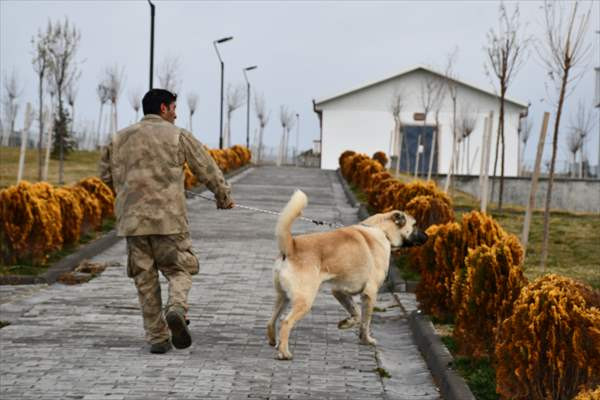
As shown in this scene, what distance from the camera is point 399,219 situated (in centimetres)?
905

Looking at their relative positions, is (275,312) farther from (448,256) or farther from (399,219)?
(448,256)

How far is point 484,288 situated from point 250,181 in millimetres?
29574

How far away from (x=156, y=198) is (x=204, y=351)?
4.44ft

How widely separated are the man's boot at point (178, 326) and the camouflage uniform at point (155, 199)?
124mm

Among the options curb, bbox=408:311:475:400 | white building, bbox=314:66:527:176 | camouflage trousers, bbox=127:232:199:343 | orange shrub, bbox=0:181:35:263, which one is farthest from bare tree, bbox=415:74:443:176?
camouflage trousers, bbox=127:232:199:343

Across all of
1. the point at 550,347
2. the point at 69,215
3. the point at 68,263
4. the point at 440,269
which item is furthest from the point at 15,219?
the point at 550,347

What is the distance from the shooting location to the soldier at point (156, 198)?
7953 mm

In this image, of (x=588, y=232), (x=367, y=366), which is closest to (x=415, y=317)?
(x=367, y=366)

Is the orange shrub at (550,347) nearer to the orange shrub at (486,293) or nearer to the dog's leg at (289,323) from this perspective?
the orange shrub at (486,293)

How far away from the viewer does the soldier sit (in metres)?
7.95

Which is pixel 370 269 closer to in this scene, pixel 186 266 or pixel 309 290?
pixel 309 290

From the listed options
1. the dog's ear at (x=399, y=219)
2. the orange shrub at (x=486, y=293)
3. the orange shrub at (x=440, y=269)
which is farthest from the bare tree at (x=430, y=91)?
the orange shrub at (x=486, y=293)

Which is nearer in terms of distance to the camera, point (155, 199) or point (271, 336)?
point (155, 199)

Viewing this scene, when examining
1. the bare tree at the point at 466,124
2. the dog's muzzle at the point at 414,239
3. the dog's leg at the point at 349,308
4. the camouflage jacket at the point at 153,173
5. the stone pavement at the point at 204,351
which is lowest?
the stone pavement at the point at 204,351
